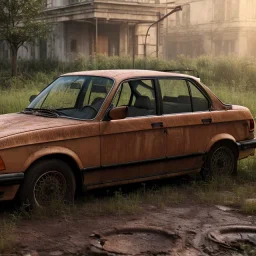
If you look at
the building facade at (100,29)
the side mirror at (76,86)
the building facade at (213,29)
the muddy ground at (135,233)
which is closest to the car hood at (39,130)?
the side mirror at (76,86)

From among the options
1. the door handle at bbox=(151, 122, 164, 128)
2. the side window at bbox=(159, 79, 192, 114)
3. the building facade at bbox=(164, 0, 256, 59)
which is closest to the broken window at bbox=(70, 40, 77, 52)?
the building facade at bbox=(164, 0, 256, 59)

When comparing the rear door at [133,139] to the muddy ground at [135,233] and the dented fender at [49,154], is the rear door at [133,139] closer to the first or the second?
the dented fender at [49,154]

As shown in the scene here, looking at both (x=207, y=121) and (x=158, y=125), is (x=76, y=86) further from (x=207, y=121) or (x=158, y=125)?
(x=207, y=121)

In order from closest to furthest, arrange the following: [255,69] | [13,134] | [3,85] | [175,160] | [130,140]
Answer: [13,134], [130,140], [175,160], [3,85], [255,69]

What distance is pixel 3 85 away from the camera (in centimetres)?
2305

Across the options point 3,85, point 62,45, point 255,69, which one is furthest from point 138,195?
point 62,45

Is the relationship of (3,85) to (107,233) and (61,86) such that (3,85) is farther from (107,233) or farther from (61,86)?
(107,233)

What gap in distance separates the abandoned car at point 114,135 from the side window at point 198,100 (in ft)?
0.05

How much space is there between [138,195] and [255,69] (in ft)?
66.5

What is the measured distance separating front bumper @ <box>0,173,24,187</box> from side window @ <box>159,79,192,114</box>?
2305 millimetres

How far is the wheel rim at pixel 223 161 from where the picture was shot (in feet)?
25.5

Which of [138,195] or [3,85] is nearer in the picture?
[138,195]

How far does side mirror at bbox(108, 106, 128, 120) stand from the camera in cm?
646

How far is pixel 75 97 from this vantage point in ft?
23.4
